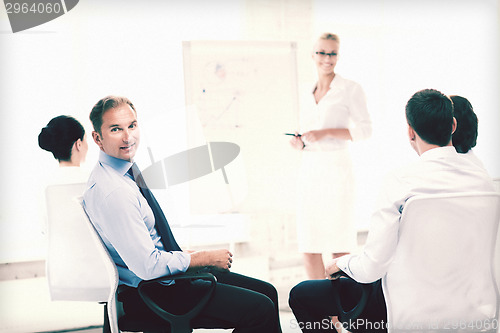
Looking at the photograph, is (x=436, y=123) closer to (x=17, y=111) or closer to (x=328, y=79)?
(x=328, y=79)

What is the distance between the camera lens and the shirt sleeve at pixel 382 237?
1.60 m

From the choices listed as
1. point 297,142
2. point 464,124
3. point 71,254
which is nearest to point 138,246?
point 71,254

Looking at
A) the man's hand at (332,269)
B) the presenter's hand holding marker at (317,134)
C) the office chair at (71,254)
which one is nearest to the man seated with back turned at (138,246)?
the man's hand at (332,269)

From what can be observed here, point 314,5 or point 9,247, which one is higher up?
point 314,5

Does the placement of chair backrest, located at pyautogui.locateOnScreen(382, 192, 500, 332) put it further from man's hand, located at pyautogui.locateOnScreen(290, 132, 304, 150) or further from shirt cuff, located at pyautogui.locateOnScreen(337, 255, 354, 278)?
man's hand, located at pyautogui.locateOnScreen(290, 132, 304, 150)

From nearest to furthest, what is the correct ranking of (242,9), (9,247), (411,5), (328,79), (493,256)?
1. (493,256)
2. (328,79)
3. (9,247)
4. (242,9)
5. (411,5)

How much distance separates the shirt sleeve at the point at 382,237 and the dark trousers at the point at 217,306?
0.39 m

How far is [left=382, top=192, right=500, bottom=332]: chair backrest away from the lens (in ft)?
5.14

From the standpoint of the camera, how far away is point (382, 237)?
160 cm

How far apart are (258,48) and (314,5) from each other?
2.74 ft

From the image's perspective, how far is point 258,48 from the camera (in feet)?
12.4

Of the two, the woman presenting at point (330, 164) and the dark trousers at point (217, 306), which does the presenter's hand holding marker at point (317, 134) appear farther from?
the dark trousers at point (217, 306)

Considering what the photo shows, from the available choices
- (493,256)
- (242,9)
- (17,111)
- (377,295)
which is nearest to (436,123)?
(493,256)

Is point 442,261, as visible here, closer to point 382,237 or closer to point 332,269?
point 382,237
